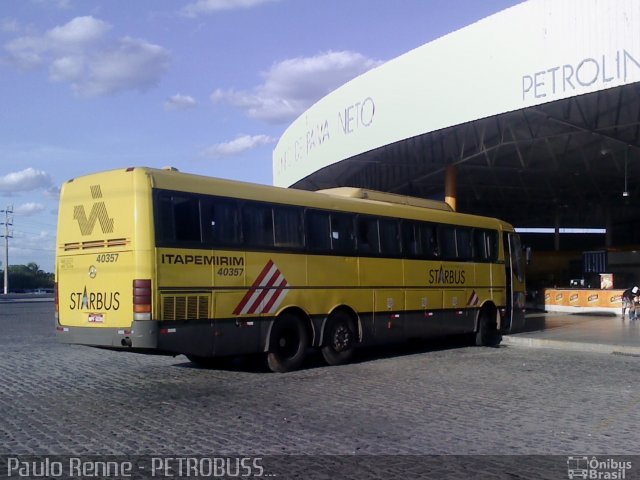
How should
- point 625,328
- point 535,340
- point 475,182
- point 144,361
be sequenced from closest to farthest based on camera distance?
point 144,361
point 535,340
point 625,328
point 475,182

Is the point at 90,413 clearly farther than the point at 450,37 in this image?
No

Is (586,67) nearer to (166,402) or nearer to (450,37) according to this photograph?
(450,37)

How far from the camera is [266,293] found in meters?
12.5

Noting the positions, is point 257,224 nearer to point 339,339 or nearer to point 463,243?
point 339,339

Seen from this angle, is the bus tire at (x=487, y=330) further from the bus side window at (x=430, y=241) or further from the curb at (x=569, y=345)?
the bus side window at (x=430, y=241)

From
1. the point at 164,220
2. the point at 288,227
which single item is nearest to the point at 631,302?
the point at 288,227

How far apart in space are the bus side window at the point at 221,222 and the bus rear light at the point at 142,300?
4.42ft

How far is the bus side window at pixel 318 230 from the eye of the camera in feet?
44.2

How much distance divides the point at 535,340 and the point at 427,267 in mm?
4049

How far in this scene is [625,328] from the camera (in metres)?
22.0

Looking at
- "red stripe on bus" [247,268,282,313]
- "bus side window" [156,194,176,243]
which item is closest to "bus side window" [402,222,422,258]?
"red stripe on bus" [247,268,282,313]

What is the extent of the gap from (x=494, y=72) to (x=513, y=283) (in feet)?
20.5

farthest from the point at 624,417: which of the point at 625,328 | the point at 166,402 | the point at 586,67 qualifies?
the point at 625,328

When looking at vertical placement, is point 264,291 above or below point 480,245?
Answer: below
